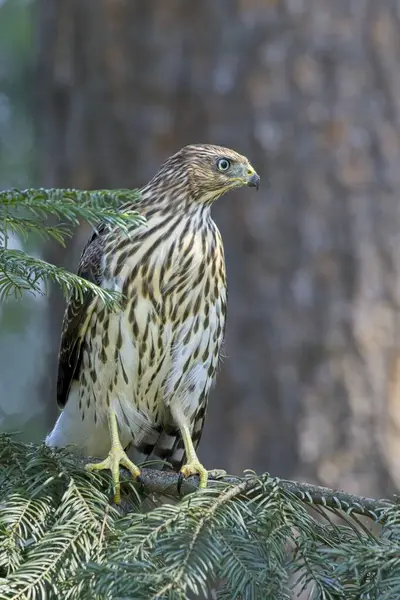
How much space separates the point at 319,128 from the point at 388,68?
59cm

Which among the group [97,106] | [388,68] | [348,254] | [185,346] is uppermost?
[388,68]

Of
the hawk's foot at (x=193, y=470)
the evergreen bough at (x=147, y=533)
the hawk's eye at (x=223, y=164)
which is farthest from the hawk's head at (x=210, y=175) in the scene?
the evergreen bough at (x=147, y=533)

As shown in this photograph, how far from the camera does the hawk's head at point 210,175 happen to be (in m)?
4.07

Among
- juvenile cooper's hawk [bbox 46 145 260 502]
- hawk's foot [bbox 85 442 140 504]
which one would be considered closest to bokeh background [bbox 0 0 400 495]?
juvenile cooper's hawk [bbox 46 145 260 502]

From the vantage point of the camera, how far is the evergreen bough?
7.47ft

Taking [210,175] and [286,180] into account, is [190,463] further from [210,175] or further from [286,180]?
[286,180]

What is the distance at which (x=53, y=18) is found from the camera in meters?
6.59

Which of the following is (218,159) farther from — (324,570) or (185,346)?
(324,570)

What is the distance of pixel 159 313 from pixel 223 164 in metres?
0.71

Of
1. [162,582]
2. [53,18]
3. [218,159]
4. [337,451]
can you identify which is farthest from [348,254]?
[162,582]

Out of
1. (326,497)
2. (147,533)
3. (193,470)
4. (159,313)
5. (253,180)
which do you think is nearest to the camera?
(147,533)

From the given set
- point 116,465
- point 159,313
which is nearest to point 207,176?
point 159,313

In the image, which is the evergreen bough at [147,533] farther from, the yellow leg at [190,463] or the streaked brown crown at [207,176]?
the streaked brown crown at [207,176]

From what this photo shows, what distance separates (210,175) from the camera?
411cm
